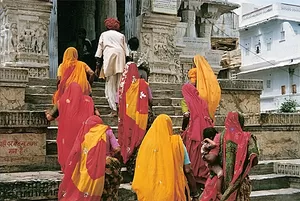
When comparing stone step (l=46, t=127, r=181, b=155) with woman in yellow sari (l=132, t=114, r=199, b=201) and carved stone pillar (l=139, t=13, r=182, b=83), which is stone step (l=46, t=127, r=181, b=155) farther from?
carved stone pillar (l=139, t=13, r=182, b=83)

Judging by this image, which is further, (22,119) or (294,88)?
(294,88)

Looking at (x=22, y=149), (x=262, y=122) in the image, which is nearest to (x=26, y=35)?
(x=22, y=149)

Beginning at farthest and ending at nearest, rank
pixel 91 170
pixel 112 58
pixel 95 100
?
1. pixel 95 100
2. pixel 112 58
3. pixel 91 170

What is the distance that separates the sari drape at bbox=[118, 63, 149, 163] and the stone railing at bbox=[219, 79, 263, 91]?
3.19 meters

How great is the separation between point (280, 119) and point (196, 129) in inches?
135

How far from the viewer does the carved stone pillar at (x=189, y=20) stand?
675 inches

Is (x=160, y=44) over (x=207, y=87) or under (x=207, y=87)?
over

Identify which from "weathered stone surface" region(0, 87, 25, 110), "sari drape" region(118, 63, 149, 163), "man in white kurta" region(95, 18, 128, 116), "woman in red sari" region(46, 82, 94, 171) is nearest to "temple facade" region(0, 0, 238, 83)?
"weathered stone surface" region(0, 87, 25, 110)

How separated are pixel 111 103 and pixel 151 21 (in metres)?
6.15

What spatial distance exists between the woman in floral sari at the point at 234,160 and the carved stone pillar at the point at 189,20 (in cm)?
1265

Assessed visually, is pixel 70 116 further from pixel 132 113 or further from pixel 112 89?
pixel 112 89


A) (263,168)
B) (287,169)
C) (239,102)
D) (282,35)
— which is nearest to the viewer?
(287,169)

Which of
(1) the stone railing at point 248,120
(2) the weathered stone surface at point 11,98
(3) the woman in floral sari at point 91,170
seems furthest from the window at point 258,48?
(3) the woman in floral sari at point 91,170

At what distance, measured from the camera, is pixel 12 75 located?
329 inches
